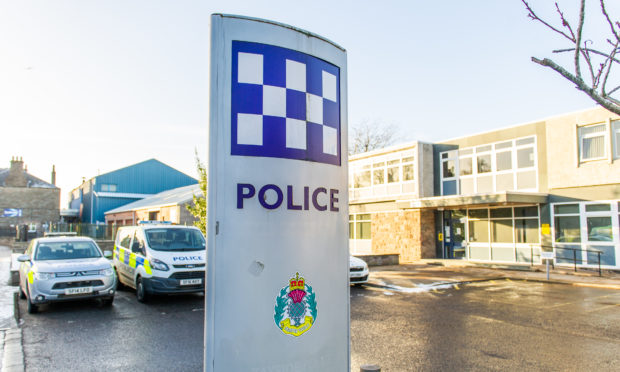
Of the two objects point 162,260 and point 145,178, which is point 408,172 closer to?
point 162,260

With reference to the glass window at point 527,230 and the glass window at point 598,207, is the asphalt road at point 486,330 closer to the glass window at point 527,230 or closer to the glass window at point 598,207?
the glass window at point 598,207

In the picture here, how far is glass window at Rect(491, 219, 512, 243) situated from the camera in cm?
2116

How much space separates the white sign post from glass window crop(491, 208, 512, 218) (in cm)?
2024

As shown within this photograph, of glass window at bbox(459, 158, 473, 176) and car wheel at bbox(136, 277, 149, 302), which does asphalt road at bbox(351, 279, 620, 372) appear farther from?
glass window at bbox(459, 158, 473, 176)

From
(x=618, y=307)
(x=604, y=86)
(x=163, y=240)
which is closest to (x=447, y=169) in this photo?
(x=618, y=307)

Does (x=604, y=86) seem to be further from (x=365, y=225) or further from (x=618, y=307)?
(x=365, y=225)

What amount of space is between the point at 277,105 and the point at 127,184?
53.8 metres

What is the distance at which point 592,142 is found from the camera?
18344mm

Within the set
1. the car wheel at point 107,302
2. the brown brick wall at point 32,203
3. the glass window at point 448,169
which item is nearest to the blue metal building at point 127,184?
the brown brick wall at point 32,203

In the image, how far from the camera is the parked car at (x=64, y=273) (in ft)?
30.1

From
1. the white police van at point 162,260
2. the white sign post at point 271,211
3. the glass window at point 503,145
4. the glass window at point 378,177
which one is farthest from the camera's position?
the glass window at point 378,177

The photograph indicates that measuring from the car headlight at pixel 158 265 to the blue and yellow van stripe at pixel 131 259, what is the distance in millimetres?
127

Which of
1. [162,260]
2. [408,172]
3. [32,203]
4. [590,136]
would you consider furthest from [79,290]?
[32,203]

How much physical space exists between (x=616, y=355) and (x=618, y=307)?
4.85 meters
